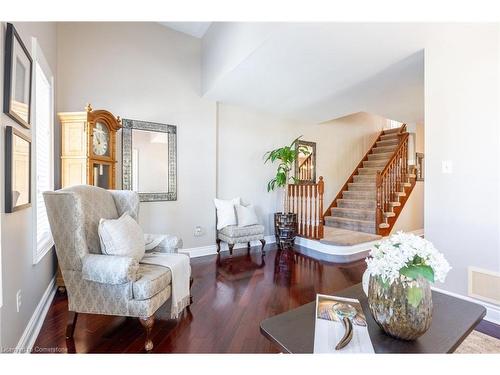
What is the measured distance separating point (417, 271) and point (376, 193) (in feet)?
13.2

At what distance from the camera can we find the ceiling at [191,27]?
11.5 feet

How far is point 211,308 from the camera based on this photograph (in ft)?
7.21

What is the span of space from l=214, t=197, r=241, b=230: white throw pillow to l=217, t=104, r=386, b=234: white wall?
1.06 ft

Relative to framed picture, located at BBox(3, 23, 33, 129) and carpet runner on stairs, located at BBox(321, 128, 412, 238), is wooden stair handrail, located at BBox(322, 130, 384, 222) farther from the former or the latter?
framed picture, located at BBox(3, 23, 33, 129)

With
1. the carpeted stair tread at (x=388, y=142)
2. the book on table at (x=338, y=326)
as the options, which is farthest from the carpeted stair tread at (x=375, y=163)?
the book on table at (x=338, y=326)

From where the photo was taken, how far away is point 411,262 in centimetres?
94

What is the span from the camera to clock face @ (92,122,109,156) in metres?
2.70

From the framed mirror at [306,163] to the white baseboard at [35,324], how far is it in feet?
13.4

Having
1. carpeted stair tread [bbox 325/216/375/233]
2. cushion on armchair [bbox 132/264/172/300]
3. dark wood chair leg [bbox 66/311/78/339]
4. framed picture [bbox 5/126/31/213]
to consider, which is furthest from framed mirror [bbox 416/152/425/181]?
framed picture [bbox 5/126/31/213]

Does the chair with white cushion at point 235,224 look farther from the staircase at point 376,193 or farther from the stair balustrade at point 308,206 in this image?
the staircase at point 376,193

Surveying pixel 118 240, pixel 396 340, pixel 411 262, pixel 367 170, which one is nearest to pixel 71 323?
pixel 118 240
